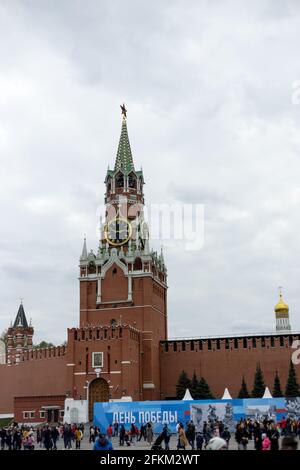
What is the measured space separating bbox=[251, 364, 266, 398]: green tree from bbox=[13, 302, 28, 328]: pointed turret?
136 ft

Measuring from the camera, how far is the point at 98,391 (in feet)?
183

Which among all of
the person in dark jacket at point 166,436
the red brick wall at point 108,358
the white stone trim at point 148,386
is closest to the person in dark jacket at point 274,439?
the person in dark jacket at point 166,436

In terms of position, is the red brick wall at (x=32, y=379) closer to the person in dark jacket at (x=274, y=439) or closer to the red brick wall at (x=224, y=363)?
the red brick wall at (x=224, y=363)

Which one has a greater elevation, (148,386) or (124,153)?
(124,153)

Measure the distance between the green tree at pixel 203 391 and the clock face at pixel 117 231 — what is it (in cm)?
1785

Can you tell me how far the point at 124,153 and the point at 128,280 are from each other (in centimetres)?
1773

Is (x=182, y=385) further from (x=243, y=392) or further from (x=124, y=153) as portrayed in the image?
(x=124, y=153)

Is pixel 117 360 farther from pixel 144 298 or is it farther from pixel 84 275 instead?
pixel 84 275

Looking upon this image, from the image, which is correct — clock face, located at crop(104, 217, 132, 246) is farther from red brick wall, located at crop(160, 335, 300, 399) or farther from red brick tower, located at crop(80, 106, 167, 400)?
red brick wall, located at crop(160, 335, 300, 399)

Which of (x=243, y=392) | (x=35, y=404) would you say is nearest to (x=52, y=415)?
(x=35, y=404)

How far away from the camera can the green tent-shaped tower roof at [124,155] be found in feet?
241

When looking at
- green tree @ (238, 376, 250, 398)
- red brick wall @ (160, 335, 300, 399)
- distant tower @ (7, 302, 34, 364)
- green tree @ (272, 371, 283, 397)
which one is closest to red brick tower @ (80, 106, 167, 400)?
red brick wall @ (160, 335, 300, 399)

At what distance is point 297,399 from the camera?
40.0 metres
